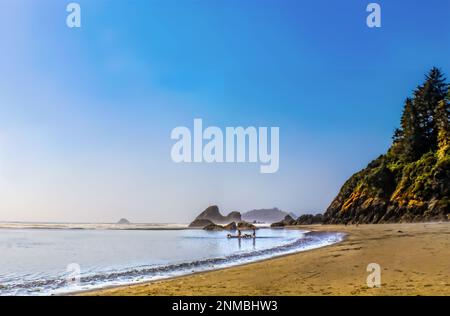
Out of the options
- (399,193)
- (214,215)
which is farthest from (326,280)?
(214,215)

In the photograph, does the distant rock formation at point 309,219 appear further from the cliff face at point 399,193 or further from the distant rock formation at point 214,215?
the distant rock formation at point 214,215

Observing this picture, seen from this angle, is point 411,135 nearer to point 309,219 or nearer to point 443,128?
point 443,128

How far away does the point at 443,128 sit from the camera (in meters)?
59.1

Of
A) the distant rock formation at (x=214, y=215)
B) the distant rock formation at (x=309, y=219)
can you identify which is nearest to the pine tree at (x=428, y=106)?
the distant rock formation at (x=309, y=219)

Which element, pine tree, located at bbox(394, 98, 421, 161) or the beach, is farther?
pine tree, located at bbox(394, 98, 421, 161)

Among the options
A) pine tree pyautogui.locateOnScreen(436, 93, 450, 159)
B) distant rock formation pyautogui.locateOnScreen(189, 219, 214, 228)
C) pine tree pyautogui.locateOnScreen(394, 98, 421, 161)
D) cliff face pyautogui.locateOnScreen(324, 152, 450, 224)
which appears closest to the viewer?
cliff face pyautogui.locateOnScreen(324, 152, 450, 224)

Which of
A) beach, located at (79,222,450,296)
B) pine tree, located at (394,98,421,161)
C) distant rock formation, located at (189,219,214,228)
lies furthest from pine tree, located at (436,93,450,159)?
distant rock formation, located at (189,219,214,228)

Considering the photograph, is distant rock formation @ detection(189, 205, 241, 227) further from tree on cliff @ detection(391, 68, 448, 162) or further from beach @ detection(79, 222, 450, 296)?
beach @ detection(79, 222, 450, 296)

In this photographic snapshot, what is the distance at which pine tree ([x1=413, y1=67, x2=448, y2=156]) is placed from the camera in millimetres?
64625

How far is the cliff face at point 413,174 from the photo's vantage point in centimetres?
5344

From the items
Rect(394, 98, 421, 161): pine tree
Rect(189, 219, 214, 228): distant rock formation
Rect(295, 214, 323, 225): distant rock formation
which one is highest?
Rect(394, 98, 421, 161): pine tree

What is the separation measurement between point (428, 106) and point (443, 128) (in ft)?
31.7
